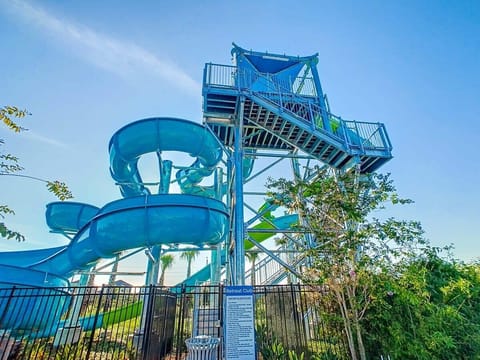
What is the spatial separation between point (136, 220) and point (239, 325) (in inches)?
146

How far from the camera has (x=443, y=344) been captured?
17.1 feet

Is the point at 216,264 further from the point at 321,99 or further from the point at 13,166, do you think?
the point at 13,166

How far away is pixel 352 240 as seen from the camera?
17.4 feet

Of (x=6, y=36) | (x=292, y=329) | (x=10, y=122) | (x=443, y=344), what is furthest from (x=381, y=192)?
(x=6, y=36)

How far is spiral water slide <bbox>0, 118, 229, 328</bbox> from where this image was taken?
689 cm

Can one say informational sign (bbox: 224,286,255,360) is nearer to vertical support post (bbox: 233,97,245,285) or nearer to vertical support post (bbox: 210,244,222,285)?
vertical support post (bbox: 233,97,245,285)

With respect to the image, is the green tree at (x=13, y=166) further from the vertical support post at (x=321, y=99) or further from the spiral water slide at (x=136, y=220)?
the vertical support post at (x=321, y=99)

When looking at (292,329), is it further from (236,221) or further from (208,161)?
(208,161)

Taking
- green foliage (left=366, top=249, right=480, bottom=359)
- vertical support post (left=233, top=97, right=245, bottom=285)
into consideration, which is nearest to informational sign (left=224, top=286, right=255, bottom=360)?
vertical support post (left=233, top=97, right=245, bottom=285)

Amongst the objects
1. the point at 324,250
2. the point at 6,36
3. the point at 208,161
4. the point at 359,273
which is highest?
the point at 208,161

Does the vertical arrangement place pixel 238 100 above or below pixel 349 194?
above

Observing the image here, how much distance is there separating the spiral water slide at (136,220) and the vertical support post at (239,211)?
902mm

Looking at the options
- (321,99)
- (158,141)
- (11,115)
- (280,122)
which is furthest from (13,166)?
(321,99)

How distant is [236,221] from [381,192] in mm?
4923
